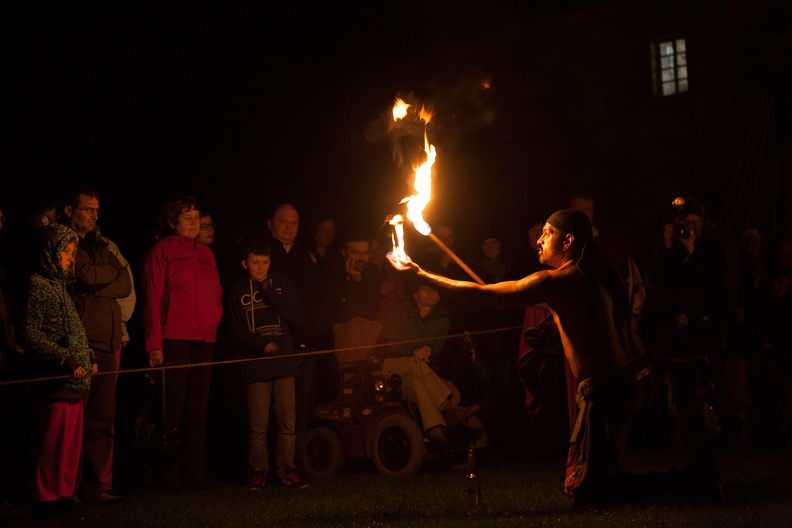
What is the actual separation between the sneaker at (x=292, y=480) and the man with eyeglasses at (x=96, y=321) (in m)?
1.41

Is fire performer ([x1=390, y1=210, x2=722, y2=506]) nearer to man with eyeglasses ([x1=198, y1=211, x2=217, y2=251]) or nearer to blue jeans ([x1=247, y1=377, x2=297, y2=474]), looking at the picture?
blue jeans ([x1=247, y1=377, x2=297, y2=474])

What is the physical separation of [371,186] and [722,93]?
320 inches

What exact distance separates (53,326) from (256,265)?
2.04 metres

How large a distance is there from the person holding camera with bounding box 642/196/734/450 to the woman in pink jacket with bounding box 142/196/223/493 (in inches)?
171

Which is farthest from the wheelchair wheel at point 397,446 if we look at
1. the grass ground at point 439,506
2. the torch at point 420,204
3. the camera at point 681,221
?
the camera at point 681,221

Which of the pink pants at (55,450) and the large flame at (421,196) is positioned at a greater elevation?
the large flame at (421,196)

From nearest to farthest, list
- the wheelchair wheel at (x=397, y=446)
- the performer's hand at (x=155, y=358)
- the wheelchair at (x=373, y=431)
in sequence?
the performer's hand at (x=155, y=358), the wheelchair wheel at (x=397, y=446), the wheelchair at (x=373, y=431)

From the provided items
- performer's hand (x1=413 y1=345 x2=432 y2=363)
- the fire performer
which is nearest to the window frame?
performer's hand (x1=413 y1=345 x2=432 y2=363)

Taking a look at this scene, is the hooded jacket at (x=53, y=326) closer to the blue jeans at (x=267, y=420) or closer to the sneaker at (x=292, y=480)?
the blue jeans at (x=267, y=420)

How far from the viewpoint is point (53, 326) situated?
667 cm

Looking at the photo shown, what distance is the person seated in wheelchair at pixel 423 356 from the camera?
8.52m

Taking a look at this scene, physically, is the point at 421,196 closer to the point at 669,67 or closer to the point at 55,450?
the point at 55,450

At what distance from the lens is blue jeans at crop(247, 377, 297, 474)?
26.3 ft

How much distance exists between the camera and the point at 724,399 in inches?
350
